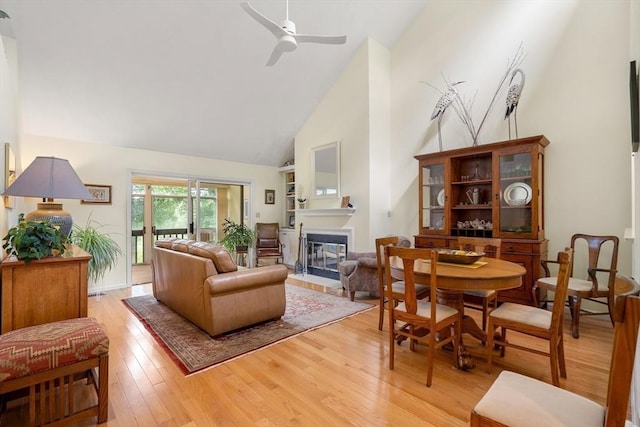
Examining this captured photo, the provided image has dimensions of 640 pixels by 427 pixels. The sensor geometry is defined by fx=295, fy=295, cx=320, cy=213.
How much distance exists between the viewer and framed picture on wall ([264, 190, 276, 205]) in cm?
695

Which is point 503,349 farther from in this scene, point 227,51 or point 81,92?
point 81,92

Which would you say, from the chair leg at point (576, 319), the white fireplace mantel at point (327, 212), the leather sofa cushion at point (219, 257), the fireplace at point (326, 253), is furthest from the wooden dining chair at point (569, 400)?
the fireplace at point (326, 253)

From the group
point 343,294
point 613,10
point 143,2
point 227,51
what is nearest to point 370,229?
point 343,294

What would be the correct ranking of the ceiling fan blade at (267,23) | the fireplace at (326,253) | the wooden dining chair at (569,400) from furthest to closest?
the fireplace at (326,253) → the ceiling fan blade at (267,23) → the wooden dining chair at (569,400)

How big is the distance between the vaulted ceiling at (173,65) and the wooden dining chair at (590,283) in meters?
4.13

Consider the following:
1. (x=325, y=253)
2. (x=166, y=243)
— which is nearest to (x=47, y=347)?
(x=166, y=243)

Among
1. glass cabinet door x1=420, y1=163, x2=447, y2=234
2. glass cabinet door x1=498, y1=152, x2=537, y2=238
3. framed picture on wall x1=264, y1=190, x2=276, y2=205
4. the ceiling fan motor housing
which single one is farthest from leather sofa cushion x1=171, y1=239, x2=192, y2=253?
glass cabinet door x1=498, y1=152, x2=537, y2=238

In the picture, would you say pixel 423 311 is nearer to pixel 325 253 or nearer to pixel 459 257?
pixel 459 257

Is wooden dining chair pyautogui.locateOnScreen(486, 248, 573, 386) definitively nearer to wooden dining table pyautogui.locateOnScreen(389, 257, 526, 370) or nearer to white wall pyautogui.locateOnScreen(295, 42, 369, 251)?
wooden dining table pyautogui.locateOnScreen(389, 257, 526, 370)

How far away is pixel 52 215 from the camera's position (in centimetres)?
278

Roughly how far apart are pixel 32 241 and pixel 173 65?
3.29 m

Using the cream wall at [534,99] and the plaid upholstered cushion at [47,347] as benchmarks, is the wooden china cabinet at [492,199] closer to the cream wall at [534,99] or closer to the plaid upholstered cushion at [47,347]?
the cream wall at [534,99]

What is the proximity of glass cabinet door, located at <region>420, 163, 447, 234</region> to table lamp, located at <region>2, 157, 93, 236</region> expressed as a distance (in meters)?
4.02

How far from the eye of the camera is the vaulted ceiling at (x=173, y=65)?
11.3 ft
